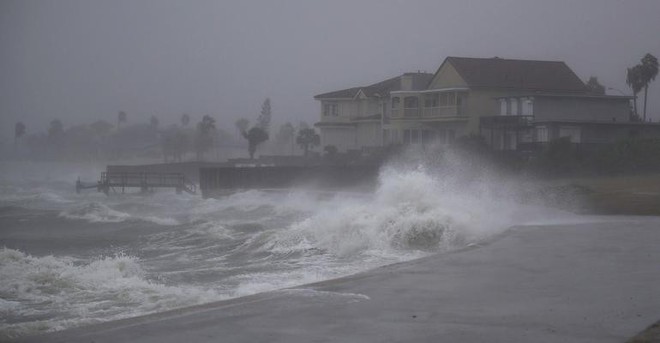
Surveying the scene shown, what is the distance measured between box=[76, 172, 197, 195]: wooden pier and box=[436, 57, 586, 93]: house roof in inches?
855

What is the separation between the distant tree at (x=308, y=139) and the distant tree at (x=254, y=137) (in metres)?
3.66

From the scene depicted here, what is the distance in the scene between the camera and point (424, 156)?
5019cm

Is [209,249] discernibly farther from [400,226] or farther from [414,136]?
[414,136]

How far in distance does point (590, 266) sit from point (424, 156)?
37.7 m

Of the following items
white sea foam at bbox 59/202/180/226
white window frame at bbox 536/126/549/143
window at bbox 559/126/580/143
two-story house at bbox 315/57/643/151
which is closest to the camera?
white sea foam at bbox 59/202/180/226

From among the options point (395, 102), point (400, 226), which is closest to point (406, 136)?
point (395, 102)

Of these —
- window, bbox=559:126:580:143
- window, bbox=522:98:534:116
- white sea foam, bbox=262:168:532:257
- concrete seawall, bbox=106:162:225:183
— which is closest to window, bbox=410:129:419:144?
window, bbox=522:98:534:116

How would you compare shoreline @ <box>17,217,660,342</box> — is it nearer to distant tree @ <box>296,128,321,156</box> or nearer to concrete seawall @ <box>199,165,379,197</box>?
concrete seawall @ <box>199,165,379,197</box>

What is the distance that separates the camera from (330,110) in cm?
7081

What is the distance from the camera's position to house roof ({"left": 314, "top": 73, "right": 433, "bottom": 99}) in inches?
2389

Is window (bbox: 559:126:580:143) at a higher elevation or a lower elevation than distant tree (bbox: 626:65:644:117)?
lower

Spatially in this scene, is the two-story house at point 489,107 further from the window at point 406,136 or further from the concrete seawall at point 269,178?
the concrete seawall at point 269,178

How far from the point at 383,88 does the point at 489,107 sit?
48.7 feet

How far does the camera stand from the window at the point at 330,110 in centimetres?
7050
